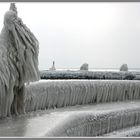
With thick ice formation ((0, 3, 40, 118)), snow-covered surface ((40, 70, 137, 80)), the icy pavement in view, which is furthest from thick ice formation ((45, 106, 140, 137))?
snow-covered surface ((40, 70, 137, 80))

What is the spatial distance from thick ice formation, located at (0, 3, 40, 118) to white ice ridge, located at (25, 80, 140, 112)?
0.78 metres

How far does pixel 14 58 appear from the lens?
5430 millimetres

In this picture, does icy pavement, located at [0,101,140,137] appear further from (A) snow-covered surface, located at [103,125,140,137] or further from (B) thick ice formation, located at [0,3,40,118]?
(B) thick ice formation, located at [0,3,40,118]

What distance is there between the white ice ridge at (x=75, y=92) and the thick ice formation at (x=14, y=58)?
2.56 feet

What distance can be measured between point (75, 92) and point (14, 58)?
270 cm

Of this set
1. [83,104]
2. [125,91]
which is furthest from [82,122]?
[125,91]

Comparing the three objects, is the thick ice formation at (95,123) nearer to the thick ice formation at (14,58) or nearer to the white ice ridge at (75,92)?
the thick ice formation at (14,58)

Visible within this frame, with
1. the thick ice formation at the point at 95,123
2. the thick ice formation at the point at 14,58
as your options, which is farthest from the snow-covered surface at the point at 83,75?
the thick ice formation at the point at 14,58

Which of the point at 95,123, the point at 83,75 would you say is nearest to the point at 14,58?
the point at 95,123

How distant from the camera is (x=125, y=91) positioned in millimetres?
9242

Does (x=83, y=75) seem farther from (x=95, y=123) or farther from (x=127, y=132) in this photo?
(x=95, y=123)

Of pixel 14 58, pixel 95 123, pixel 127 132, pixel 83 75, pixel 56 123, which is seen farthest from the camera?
pixel 83 75

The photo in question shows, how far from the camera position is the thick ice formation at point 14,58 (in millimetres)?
5340

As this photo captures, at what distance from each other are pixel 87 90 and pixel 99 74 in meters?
3.83
